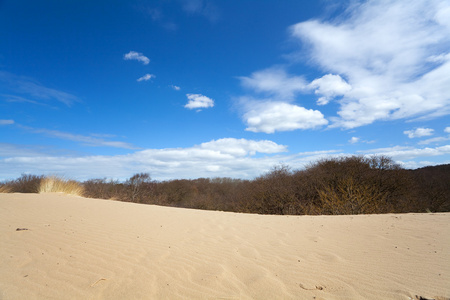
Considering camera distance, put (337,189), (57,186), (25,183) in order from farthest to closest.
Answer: (25,183)
(337,189)
(57,186)

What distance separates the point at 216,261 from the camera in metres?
3.64

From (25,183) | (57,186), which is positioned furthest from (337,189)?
(25,183)

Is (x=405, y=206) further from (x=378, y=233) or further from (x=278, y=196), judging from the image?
(x=378, y=233)

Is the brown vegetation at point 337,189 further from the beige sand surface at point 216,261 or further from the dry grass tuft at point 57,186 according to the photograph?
the beige sand surface at point 216,261

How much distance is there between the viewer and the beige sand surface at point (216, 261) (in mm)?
2730

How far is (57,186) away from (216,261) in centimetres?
1306

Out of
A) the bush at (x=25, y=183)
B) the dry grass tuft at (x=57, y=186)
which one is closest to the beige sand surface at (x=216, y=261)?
the dry grass tuft at (x=57, y=186)

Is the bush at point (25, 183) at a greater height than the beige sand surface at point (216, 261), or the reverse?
the bush at point (25, 183)

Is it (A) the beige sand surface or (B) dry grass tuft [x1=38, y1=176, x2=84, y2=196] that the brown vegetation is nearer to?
(B) dry grass tuft [x1=38, y1=176, x2=84, y2=196]

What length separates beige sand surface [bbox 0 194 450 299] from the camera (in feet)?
8.96

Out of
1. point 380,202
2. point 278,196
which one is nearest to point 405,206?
point 380,202

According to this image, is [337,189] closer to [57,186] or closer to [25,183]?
[57,186]

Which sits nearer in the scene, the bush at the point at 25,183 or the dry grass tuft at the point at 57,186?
the dry grass tuft at the point at 57,186

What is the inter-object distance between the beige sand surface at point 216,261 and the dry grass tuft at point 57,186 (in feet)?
25.4
